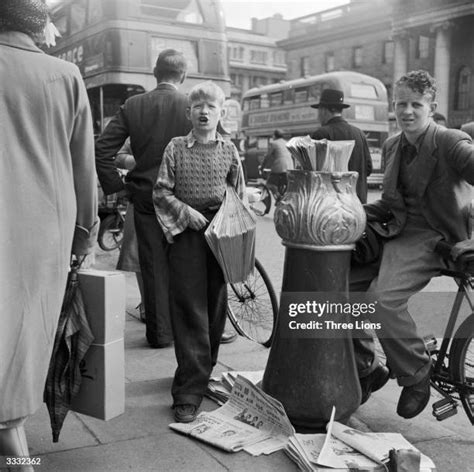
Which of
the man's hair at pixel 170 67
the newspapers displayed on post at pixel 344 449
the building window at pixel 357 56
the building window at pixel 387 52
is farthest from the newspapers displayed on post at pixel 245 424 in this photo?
the building window at pixel 357 56

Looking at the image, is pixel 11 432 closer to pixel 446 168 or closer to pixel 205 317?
pixel 205 317

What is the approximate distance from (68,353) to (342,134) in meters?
4.47

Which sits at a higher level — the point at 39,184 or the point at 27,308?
the point at 39,184

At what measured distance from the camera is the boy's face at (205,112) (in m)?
3.46

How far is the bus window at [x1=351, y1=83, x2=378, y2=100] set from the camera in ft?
80.1

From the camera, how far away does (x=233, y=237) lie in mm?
3453

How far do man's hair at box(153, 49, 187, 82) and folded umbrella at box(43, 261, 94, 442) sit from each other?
2.34m

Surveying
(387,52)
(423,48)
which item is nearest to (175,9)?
(423,48)

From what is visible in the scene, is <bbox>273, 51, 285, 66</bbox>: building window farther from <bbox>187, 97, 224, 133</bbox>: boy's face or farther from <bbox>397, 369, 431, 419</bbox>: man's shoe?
<bbox>397, 369, 431, 419</bbox>: man's shoe

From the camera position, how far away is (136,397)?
3662mm

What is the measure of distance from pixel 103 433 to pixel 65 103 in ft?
5.19

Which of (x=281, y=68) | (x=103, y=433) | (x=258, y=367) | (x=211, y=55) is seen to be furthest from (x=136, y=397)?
(x=281, y=68)

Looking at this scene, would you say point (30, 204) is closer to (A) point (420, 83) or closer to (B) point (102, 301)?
(B) point (102, 301)

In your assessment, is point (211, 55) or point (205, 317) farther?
point (211, 55)
